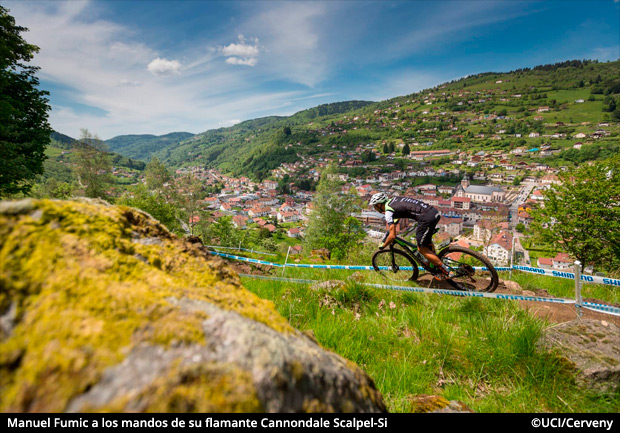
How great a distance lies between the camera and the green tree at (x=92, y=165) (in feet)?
88.7

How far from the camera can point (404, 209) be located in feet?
18.2

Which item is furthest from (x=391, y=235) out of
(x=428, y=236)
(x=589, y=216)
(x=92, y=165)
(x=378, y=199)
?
(x=92, y=165)

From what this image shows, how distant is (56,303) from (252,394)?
77 cm

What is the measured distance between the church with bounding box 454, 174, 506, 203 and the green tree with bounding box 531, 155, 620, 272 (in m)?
86.9

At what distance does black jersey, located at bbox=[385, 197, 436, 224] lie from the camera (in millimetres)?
5488

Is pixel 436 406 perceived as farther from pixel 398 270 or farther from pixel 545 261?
pixel 545 261

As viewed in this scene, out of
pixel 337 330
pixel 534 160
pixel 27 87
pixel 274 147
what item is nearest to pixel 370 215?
pixel 27 87

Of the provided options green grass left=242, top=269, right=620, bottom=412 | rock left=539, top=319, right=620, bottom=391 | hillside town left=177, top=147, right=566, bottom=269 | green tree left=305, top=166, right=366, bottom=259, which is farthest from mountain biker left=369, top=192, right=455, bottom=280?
hillside town left=177, top=147, right=566, bottom=269

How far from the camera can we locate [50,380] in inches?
29.1

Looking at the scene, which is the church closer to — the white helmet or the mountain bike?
the mountain bike

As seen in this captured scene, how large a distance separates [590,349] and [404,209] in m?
3.42

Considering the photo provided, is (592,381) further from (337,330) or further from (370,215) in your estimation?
(370,215)

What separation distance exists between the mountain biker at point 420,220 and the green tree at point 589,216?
16230 mm

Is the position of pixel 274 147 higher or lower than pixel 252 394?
higher
